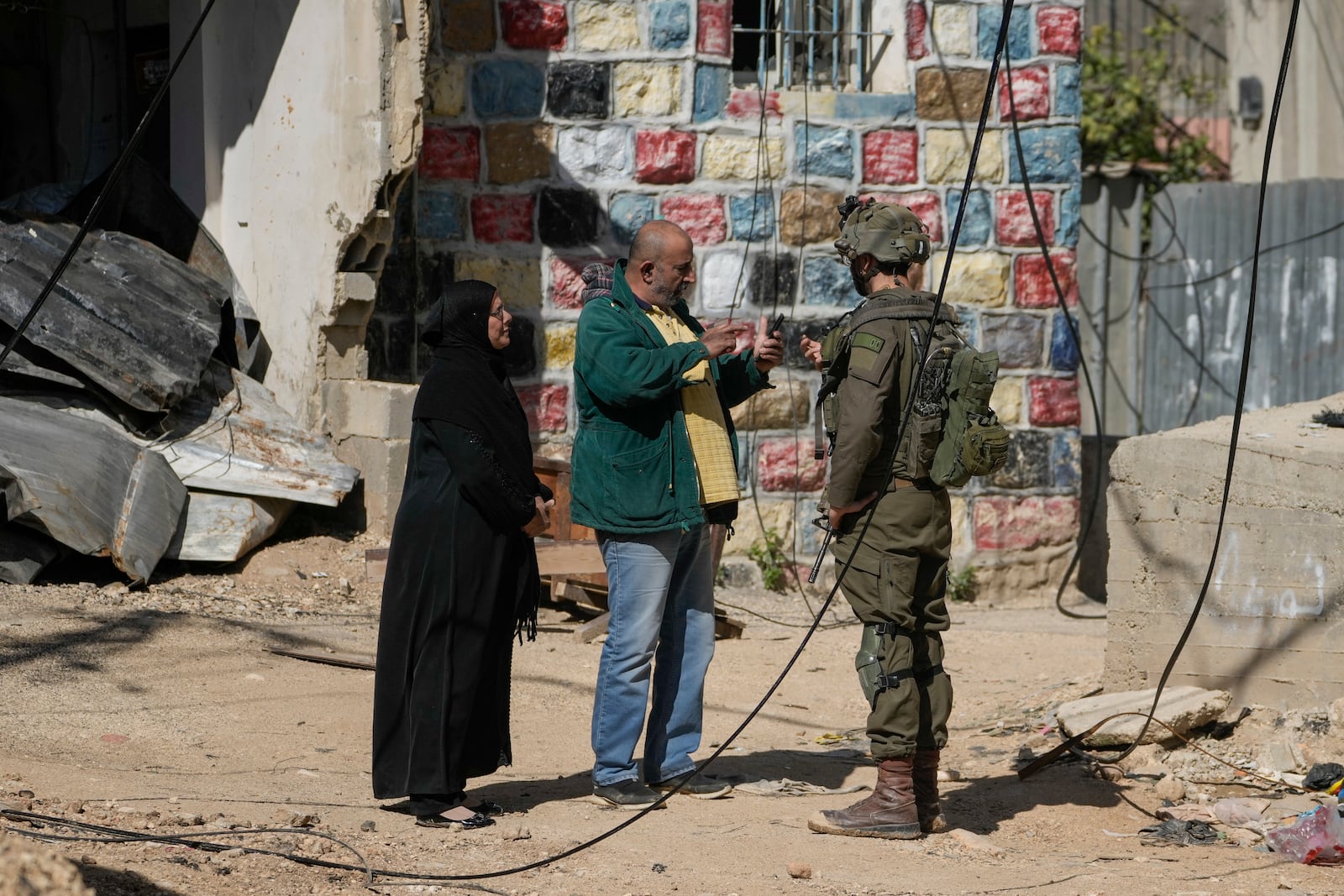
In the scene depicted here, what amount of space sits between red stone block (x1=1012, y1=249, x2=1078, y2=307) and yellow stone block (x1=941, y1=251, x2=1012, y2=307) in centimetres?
8

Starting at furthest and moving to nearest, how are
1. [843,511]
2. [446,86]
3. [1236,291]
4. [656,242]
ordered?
[1236,291] < [446,86] < [656,242] < [843,511]

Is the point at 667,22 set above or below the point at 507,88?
above

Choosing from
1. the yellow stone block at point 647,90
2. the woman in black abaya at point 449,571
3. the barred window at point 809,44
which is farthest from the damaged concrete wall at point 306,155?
the woman in black abaya at point 449,571

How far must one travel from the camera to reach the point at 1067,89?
9211 millimetres

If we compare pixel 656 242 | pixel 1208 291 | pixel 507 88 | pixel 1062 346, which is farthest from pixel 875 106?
pixel 656 242

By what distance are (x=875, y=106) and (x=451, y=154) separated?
2.54 metres

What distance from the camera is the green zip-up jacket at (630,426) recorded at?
16.0 feet

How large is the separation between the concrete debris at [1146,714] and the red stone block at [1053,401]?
11.6 feet

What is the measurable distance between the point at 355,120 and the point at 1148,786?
5186mm

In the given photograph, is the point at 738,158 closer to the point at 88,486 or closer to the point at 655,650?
the point at 88,486

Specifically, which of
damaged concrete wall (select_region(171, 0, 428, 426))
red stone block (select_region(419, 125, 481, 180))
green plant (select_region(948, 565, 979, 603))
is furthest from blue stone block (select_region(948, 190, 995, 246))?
damaged concrete wall (select_region(171, 0, 428, 426))

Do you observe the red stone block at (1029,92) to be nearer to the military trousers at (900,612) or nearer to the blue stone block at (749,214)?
the blue stone block at (749,214)

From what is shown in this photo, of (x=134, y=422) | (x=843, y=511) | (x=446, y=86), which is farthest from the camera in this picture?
(x=446, y=86)

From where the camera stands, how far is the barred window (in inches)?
358
